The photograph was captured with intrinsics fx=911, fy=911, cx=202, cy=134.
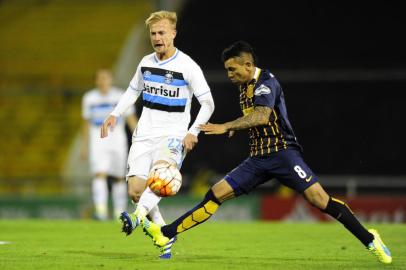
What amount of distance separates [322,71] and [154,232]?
52.3 ft

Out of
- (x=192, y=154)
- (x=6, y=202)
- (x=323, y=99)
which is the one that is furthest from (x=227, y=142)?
(x=6, y=202)

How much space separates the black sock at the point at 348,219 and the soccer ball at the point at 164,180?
129cm

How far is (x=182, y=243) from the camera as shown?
959cm

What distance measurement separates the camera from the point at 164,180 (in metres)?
7.68

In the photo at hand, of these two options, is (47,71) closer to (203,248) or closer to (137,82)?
(203,248)

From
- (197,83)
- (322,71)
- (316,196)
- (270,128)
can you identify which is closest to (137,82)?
(197,83)

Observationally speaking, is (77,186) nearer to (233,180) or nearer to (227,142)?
(227,142)

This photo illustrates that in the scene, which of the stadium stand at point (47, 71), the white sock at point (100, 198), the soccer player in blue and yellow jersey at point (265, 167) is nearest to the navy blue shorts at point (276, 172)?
the soccer player in blue and yellow jersey at point (265, 167)

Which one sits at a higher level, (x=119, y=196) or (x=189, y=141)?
(x=189, y=141)

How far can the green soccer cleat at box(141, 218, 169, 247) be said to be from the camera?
7.50 metres

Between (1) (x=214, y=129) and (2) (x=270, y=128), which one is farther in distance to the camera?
(2) (x=270, y=128)

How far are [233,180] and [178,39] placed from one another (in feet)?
56.8

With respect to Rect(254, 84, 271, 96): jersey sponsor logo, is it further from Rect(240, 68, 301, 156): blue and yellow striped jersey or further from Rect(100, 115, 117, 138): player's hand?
Rect(100, 115, 117, 138): player's hand

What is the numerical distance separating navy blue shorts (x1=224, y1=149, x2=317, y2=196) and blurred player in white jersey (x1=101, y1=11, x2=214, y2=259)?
0.65 meters
